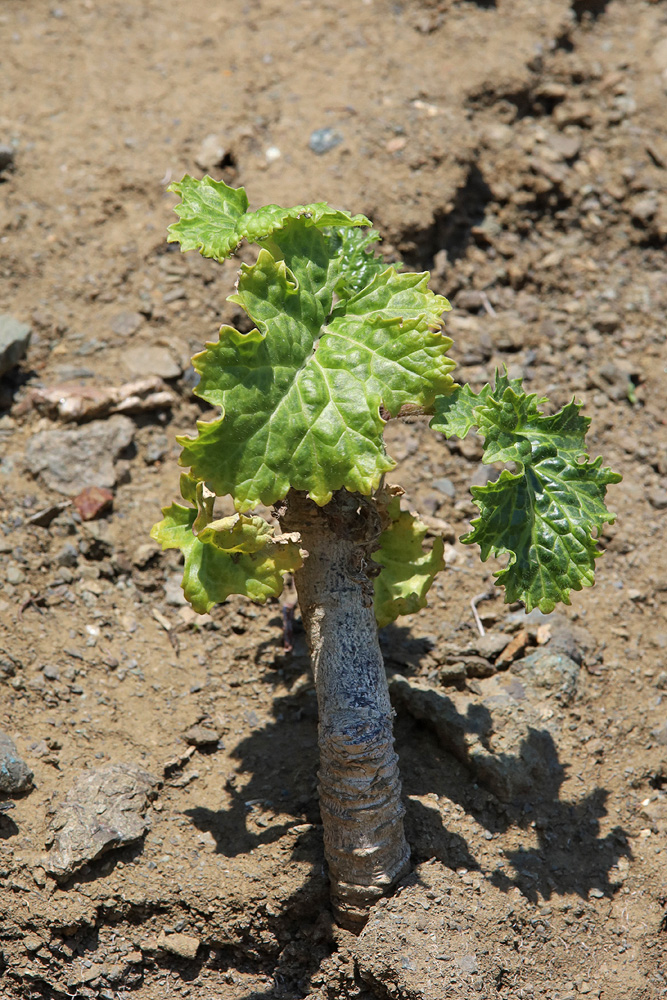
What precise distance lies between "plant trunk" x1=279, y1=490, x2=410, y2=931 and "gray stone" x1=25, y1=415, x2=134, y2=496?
4.98 feet

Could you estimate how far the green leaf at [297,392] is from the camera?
2.73m

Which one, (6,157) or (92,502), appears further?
A: (6,157)

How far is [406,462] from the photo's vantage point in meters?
4.57

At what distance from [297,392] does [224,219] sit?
697mm

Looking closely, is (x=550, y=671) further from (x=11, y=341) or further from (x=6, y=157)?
(x=6, y=157)

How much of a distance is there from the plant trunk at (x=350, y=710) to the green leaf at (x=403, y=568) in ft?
0.84

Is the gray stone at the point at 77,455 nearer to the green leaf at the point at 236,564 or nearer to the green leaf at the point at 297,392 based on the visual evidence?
the green leaf at the point at 236,564

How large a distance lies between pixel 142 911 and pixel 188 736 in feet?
2.21

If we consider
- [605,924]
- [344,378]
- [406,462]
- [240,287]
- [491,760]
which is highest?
[240,287]

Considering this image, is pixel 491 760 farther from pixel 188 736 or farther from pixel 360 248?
pixel 360 248

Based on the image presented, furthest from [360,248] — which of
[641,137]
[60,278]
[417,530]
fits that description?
[641,137]

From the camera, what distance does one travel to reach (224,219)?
3.06 metres

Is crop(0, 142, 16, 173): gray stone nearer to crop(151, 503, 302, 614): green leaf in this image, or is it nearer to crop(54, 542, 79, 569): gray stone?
crop(54, 542, 79, 569): gray stone

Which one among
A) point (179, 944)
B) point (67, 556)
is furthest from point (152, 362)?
point (179, 944)
